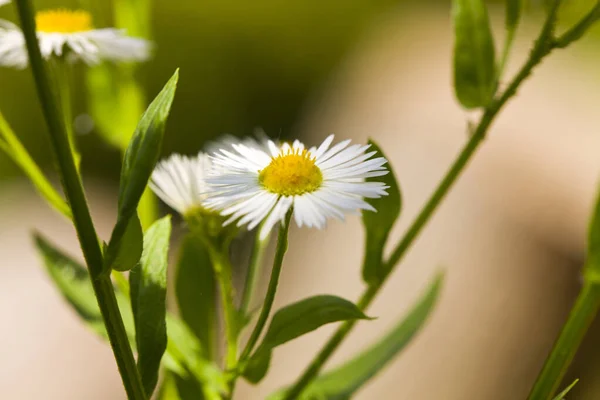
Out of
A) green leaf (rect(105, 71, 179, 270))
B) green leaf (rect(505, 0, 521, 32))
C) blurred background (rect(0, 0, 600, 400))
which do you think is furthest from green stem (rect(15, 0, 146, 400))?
blurred background (rect(0, 0, 600, 400))

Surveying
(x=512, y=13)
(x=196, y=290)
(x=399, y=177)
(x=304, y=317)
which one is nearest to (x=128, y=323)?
(x=196, y=290)

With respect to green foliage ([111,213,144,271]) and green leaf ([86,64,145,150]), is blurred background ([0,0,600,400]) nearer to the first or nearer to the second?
green leaf ([86,64,145,150])

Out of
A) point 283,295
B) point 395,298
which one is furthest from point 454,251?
point 283,295

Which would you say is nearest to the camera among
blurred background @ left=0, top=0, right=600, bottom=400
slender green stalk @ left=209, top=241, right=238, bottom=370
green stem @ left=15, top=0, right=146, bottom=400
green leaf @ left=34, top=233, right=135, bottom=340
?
→ green stem @ left=15, top=0, right=146, bottom=400

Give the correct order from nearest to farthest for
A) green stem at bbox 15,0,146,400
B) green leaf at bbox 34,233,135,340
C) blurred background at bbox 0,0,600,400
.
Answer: green stem at bbox 15,0,146,400 < green leaf at bbox 34,233,135,340 < blurred background at bbox 0,0,600,400

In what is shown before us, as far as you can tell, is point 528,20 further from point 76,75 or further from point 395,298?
point 76,75

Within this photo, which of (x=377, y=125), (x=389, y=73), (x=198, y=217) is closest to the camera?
(x=198, y=217)
